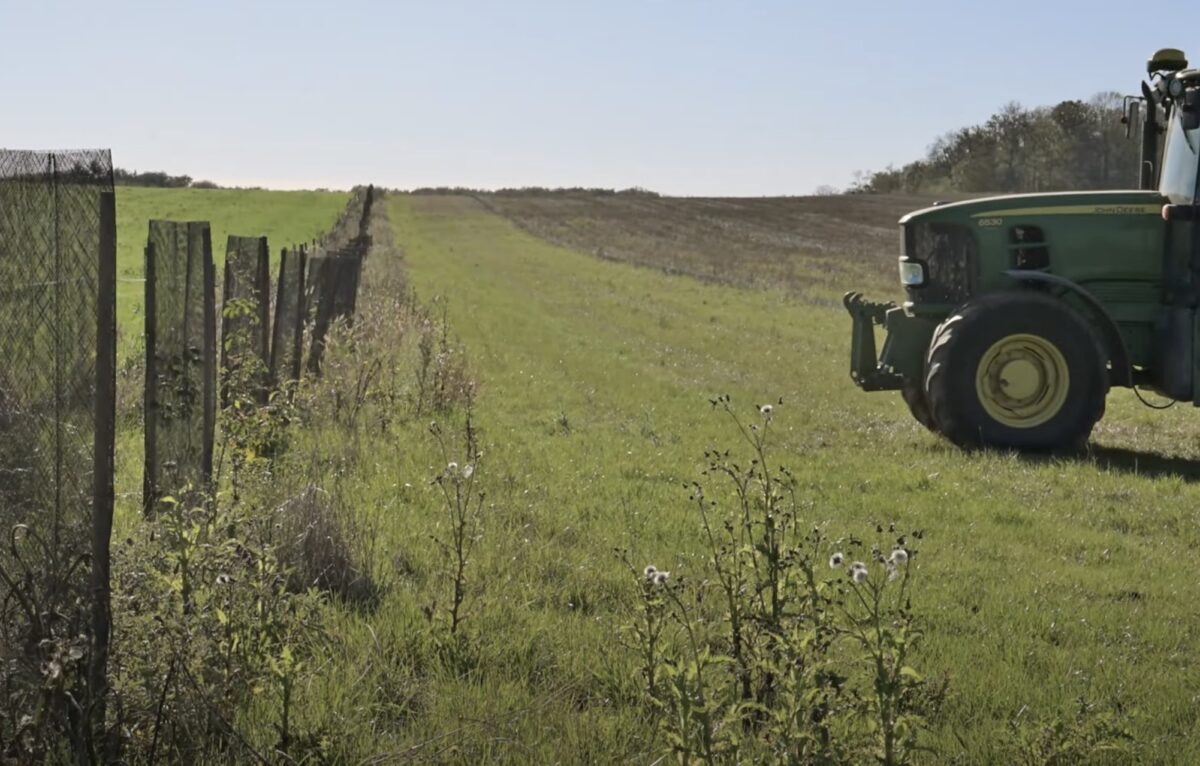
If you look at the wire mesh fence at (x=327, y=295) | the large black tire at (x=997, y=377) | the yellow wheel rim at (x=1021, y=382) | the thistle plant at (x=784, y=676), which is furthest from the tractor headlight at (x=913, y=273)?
the thistle plant at (x=784, y=676)

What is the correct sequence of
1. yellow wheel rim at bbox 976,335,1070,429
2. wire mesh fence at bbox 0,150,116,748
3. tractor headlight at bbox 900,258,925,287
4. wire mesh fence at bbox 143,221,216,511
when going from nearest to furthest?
1. wire mesh fence at bbox 0,150,116,748
2. wire mesh fence at bbox 143,221,216,511
3. yellow wheel rim at bbox 976,335,1070,429
4. tractor headlight at bbox 900,258,925,287

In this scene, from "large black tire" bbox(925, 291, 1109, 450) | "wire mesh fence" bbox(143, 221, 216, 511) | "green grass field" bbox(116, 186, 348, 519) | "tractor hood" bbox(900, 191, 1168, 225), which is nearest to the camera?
"wire mesh fence" bbox(143, 221, 216, 511)

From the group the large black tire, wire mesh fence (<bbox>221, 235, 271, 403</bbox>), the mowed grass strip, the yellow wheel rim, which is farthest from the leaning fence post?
the yellow wheel rim

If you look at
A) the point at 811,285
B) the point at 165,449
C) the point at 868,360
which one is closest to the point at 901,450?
the point at 868,360

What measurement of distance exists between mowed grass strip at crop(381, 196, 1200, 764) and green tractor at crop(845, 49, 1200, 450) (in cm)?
49

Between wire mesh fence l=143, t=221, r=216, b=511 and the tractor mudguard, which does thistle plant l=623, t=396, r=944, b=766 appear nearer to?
wire mesh fence l=143, t=221, r=216, b=511

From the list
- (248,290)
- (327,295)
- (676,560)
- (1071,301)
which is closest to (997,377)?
(1071,301)

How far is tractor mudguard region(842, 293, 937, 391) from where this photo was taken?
10.5 m

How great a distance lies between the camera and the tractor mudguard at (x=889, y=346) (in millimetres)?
10516

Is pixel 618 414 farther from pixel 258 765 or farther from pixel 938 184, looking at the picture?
pixel 938 184

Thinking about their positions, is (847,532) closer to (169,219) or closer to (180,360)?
(180,360)

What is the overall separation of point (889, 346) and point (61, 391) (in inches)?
309

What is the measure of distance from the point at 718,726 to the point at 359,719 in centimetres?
124

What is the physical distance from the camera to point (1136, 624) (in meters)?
5.48
